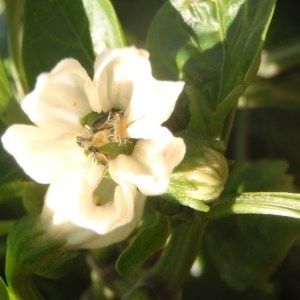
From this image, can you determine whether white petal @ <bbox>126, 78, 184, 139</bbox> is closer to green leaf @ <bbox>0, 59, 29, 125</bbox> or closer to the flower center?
the flower center

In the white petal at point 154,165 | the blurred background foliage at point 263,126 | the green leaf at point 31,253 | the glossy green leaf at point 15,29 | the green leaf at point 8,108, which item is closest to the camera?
the white petal at point 154,165

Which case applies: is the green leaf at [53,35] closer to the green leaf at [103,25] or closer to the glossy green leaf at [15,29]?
the green leaf at [103,25]

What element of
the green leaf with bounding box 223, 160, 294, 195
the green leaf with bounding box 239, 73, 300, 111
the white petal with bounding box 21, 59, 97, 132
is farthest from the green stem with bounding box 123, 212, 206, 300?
the green leaf with bounding box 239, 73, 300, 111

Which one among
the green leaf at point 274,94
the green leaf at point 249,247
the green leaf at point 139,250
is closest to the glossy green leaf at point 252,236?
the green leaf at point 249,247

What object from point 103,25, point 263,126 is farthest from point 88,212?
point 263,126

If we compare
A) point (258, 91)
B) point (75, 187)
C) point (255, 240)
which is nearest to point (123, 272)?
point (75, 187)

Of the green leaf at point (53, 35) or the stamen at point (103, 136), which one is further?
the green leaf at point (53, 35)

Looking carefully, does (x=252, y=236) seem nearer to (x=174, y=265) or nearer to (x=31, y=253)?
(x=174, y=265)
